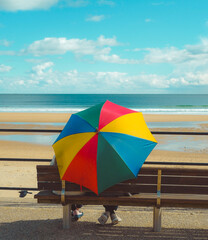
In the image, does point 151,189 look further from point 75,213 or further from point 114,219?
point 75,213

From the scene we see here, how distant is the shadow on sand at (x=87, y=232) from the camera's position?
313 centimetres

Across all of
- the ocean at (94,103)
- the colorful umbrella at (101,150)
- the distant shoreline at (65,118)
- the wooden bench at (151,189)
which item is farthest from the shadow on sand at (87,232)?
the ocean at (94,103)

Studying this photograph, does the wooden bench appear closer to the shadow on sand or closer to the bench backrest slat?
the bench backrest slat

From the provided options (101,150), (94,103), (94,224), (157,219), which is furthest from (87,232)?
(94,103)

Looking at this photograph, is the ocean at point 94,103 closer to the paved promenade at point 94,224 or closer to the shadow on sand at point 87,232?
the paved promenade at point 94,224

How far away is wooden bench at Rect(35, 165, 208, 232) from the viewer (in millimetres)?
Answer: 2939

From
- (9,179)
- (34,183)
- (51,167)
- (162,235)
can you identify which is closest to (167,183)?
(162,235)

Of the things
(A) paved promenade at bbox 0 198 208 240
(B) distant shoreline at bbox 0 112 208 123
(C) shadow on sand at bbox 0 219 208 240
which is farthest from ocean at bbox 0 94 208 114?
(C) shadow on sand at bbox 0 219 208 240

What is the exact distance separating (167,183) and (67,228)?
3.98 ft

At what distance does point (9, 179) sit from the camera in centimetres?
729

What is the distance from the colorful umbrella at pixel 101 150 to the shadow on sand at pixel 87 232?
866mm

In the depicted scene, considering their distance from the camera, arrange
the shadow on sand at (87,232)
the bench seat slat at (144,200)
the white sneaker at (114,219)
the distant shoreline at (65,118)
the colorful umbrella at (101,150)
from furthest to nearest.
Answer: the distant shoreline at (65,118) → the white sneaker at (114,219) → the shadow on sand at (87,232) → the bench seat slat at (144,200) → the colorful umbrella at (101,150)

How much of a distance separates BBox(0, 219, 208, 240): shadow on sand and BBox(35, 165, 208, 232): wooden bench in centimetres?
39

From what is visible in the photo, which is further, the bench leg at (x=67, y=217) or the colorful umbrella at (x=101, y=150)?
the bench leg at (x=67, y=217)
